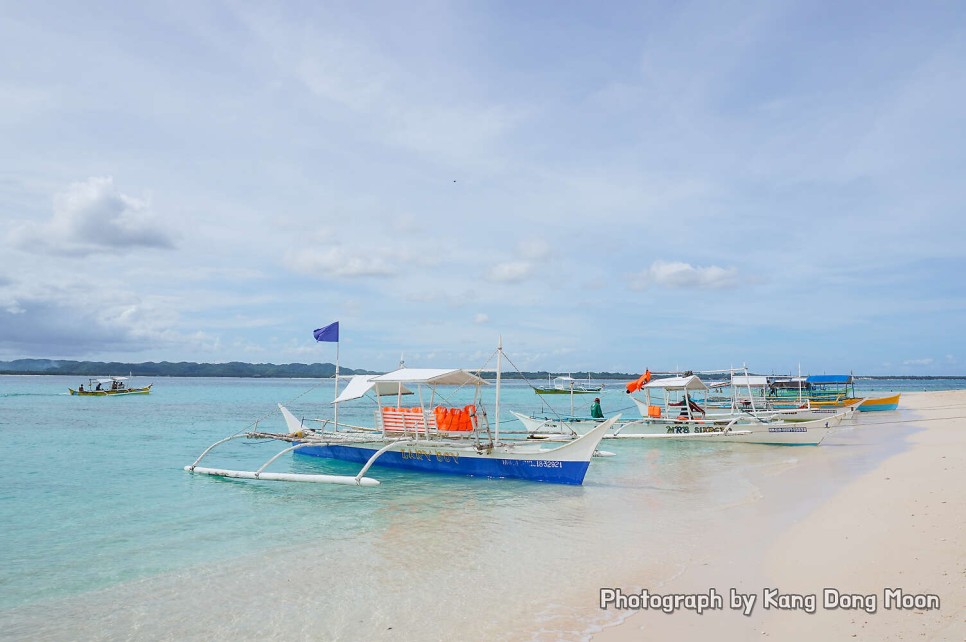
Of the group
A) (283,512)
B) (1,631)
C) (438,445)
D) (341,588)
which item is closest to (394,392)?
(438,445)

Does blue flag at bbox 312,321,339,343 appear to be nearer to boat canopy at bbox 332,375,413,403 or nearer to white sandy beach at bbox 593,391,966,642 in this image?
boat canopy at bbox 332,375,413,403

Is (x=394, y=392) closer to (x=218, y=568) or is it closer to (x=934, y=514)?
(x=218, y=568)

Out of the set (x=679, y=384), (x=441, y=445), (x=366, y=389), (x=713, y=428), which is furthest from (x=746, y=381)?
(x=366, y=389)

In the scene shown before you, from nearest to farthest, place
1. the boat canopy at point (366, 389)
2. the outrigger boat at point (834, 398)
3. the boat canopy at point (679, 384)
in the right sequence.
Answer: the boat canopy at point (366, 389) → the boat canopy at point (679, 384) → the outrigger boat at point (834, 398)

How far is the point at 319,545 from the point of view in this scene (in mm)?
11078

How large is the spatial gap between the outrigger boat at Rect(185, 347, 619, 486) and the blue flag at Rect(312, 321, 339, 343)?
5.41 ft

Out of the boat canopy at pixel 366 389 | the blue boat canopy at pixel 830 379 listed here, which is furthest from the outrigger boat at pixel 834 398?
the boat canopy at pixel 366 389

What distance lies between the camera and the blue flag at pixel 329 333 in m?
20.4

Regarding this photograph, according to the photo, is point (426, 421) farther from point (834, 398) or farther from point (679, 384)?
point (834, 398)

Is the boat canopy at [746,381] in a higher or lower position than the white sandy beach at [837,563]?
higher

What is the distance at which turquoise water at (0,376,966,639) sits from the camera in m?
7.70

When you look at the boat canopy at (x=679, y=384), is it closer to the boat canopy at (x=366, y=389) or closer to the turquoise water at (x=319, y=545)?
the turquoise water at (x=319, y=545)

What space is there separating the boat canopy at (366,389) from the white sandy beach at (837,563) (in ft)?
35.4

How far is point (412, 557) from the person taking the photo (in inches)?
394
